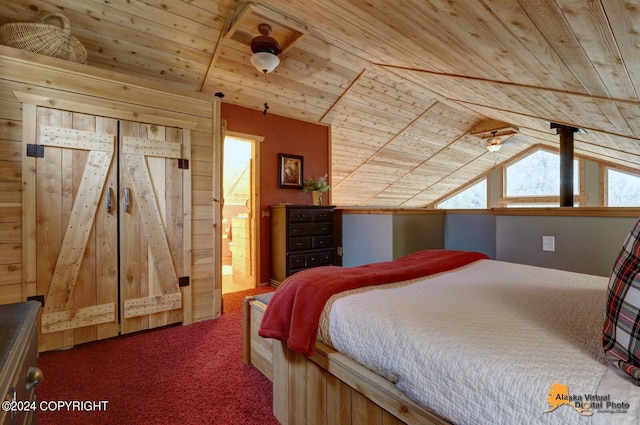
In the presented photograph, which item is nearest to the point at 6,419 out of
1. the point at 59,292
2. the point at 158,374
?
the point at 158,374

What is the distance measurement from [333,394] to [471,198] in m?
8.41

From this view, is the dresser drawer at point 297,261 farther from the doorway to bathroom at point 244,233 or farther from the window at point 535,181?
the window at point 535,181

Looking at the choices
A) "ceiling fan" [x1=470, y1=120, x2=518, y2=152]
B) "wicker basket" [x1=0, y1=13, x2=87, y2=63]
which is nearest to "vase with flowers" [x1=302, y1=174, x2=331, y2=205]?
"wicker basket" [x1=0, y1=13, x2=87, y2=63]

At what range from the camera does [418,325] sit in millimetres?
866

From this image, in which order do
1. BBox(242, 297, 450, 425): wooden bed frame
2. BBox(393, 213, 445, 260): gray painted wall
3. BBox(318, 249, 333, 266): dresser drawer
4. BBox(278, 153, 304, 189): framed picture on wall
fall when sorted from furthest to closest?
BBox(278, 153, 304, 189): framed picture on wall, BBox(318, 249, 333, 266): dresser drawer, BBox(393, 213, 445, 260): gray painted wall, BBox(242, 297, 450, 425): wooden bed frame

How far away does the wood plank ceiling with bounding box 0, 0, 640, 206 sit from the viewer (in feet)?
4.43

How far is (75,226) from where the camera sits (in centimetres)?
216

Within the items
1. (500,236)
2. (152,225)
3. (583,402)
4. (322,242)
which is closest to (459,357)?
(583,402)

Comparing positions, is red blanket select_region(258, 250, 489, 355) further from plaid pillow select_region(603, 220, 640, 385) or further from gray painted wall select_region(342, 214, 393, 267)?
gray painted wall select_region(342, 214, 393, 267)

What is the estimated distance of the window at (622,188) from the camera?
5.79 m

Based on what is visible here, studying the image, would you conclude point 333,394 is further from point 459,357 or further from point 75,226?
point 75,226

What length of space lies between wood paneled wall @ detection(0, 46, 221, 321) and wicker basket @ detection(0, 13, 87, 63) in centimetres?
14

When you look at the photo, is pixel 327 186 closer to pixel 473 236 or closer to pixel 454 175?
pixel 473 236

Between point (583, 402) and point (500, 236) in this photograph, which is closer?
point (583, 402)
